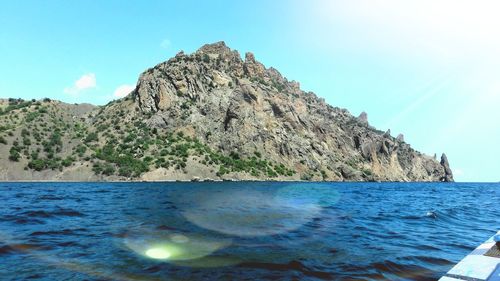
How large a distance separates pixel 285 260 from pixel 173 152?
13588 centimetres

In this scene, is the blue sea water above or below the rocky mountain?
below

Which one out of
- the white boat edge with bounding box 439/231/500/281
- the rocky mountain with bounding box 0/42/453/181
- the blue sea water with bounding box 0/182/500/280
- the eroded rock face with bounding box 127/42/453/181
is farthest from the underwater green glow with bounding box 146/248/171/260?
the eroded rock face with bounding box 127/42/453/181

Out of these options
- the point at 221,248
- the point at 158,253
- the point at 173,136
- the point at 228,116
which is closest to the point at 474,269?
the point at 221,248

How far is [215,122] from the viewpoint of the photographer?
171875 millimetres

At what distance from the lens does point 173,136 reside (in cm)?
15575

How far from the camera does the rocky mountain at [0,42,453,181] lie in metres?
130

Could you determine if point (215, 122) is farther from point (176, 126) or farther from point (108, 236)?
point (108, 236)

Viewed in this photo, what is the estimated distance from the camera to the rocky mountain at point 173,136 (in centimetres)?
13012

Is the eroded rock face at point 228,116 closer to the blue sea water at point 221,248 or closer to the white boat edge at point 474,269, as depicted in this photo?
the blue sea water at point 221,248

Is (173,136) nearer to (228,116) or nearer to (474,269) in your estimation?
(228,116)

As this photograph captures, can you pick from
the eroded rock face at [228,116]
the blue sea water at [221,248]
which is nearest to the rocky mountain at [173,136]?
the eroded rock face at [228,116]

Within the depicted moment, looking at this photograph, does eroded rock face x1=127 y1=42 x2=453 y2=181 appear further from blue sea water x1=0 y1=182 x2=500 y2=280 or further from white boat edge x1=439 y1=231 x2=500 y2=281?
white boat edge x1=439 y1=231 x2=500 y2=281

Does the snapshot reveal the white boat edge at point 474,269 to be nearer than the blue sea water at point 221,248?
Yes

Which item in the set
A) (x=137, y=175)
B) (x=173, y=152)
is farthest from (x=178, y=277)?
(x=173, y=152)
